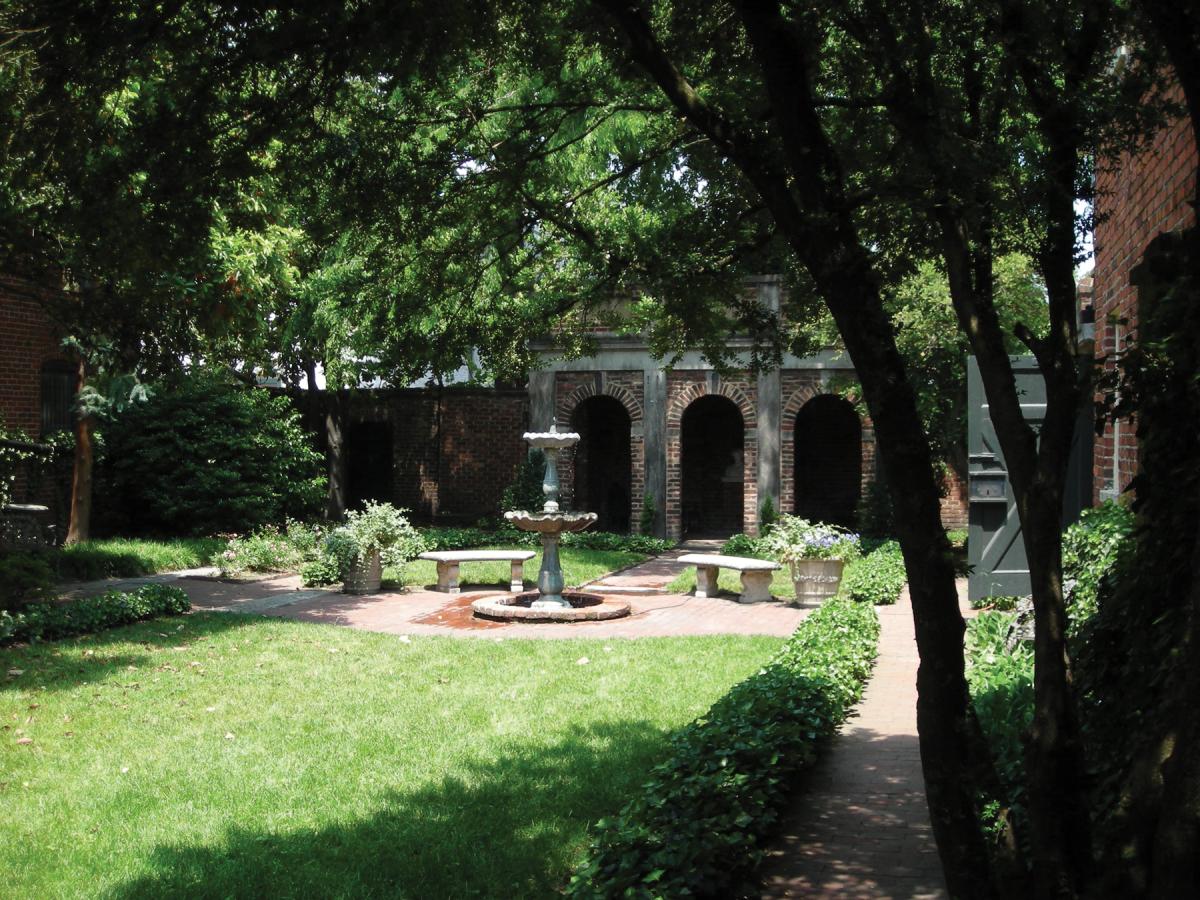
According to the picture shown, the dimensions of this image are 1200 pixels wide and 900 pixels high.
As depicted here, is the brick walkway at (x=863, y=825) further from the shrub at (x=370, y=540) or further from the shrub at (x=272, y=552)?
the shrub at (x=272, y=552)

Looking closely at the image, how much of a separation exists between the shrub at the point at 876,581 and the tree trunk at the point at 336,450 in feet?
39.8

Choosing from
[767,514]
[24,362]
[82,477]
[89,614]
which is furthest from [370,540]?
Result: [767,514]

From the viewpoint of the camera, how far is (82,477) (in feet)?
51.1

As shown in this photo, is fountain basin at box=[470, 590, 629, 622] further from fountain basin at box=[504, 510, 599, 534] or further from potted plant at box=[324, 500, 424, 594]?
potted plant at box=[324, 500, 424, 594]

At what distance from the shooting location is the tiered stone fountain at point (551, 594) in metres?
11.8

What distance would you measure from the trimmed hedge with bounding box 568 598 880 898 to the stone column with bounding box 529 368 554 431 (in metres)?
14.3

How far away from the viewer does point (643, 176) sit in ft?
20.5

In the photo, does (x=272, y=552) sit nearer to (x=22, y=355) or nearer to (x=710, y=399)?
(x=22, y=355)

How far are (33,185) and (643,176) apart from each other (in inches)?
126

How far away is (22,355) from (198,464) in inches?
131

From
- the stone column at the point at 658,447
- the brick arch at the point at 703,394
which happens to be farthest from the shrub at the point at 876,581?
the stone column at the point at 658,447

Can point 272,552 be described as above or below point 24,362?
below

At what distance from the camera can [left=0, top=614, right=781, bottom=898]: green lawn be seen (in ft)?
15.2

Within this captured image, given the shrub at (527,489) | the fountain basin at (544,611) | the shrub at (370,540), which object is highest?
the shrub at (527,489)
